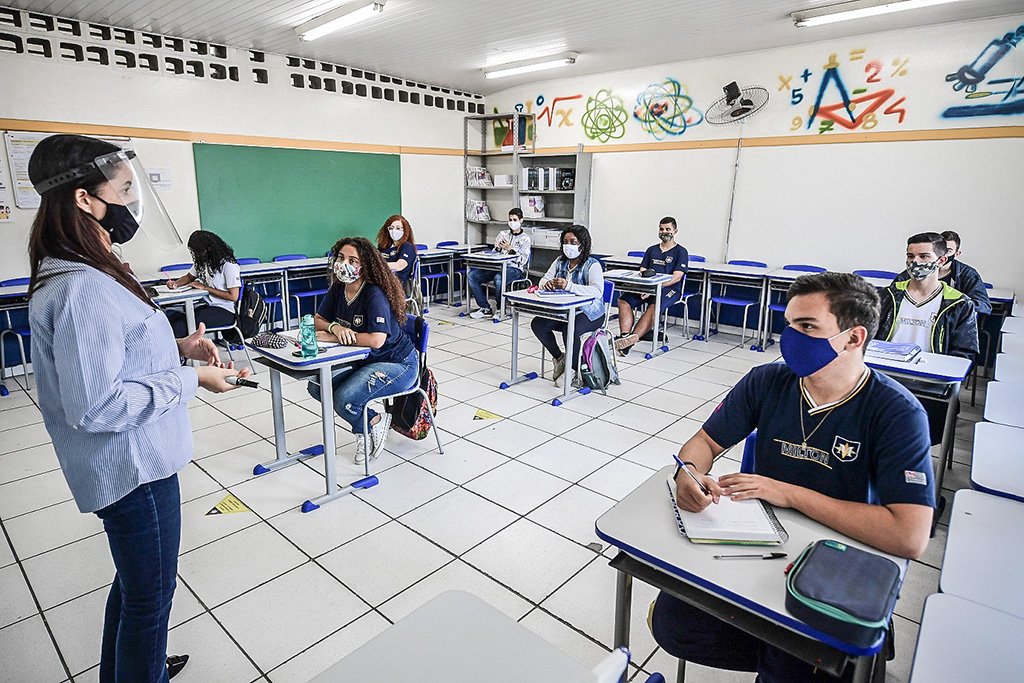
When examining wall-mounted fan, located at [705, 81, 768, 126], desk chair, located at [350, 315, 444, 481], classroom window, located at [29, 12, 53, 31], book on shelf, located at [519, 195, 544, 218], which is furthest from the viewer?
book on shelf, located at [519, 195, 544, 218]

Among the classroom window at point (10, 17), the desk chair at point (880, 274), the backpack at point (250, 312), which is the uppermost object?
the classroom window at point (10, 17)

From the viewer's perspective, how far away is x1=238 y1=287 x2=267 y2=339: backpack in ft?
15.6

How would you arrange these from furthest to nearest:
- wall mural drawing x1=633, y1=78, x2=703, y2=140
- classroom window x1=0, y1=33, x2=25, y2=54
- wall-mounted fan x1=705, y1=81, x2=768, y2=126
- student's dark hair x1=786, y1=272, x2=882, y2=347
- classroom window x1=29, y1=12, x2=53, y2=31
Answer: wall mural drawing x1=633, y1=78, x2=703, y2=140
wall-mounted fan x1=705, y1=81, x2=768, y2=126
classroom window x1=29, y1=12, x2=53, y2=31
classroom window x1=0, y1=33, x2=25, y2=54
student's dark hair x1=786, y1=272, x2=882, y2=347

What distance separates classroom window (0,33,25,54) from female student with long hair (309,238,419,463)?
4.03 metres

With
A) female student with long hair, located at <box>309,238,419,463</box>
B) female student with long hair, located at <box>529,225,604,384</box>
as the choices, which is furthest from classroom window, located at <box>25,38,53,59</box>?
female student with long hair, located at <box>529,225,604,384</box>

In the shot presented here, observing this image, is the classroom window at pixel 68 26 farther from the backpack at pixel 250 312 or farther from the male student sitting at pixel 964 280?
the male student sitting at pixel 964 280

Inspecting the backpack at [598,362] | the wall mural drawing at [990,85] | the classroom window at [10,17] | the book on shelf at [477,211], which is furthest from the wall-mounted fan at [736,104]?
the classroom window at [10,17]

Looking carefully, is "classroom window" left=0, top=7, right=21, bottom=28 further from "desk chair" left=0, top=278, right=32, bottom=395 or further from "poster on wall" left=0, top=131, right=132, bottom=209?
"desk chair" left=0, top=278, right=32, bottom=395

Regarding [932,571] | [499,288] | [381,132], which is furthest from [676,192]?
[932,571]

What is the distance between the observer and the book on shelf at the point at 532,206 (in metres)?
8.52

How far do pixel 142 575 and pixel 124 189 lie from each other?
3.20ft

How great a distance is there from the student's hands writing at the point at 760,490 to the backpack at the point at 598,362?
324cm

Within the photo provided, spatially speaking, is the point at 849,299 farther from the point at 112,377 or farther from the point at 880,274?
the point at 880,274

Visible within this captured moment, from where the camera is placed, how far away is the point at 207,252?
17.0 ft
